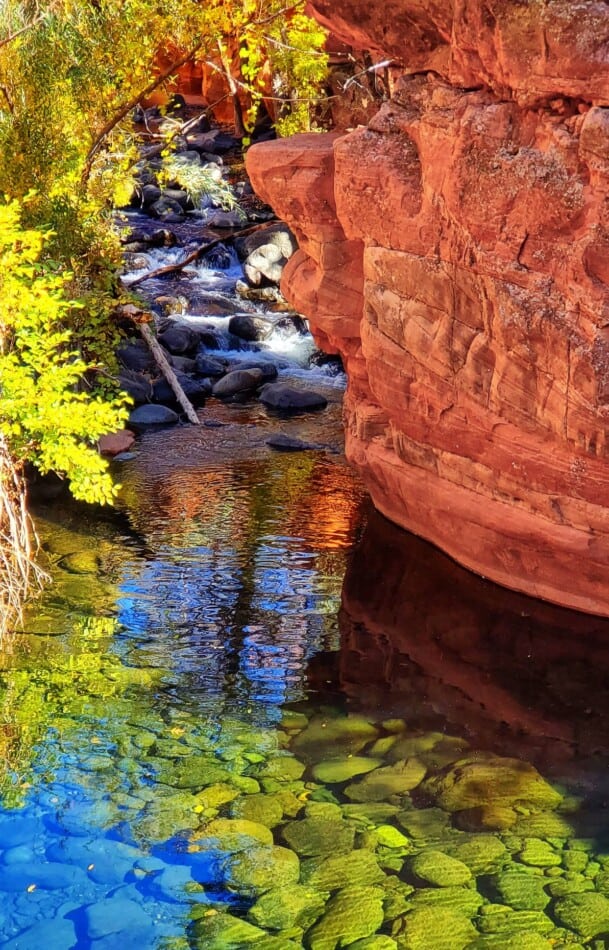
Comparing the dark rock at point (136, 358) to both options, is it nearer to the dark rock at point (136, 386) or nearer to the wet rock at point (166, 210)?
the dark rock at point (136, 386)

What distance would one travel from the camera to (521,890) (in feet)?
22.0

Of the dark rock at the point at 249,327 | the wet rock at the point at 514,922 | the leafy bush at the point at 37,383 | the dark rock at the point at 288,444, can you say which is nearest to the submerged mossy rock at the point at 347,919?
the wet rock at the point at 514,922

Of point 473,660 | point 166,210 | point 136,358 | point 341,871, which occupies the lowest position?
point 473,660

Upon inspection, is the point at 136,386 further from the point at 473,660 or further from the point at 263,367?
the point at 473,660

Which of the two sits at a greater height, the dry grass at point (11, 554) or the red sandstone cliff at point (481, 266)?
the red sandstone cliff at point (481, 266)

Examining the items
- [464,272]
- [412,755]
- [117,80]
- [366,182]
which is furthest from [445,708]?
[117,80]

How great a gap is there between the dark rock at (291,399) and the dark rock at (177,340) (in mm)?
2467

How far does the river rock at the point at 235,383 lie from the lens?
1867cm

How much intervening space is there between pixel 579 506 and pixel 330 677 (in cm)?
272

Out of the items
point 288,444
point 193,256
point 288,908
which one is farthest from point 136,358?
point 288,908

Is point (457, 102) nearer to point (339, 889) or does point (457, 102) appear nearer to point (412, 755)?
point (412, 755)

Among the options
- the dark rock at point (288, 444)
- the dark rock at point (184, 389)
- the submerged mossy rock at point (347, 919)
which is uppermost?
the dark rock at point (184, 389)

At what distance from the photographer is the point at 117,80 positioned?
1473cm

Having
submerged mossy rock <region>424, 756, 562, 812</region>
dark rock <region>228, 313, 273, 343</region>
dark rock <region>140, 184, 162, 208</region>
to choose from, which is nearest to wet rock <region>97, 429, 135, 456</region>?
dark rock <region>228, 313, 273, 343</region>
